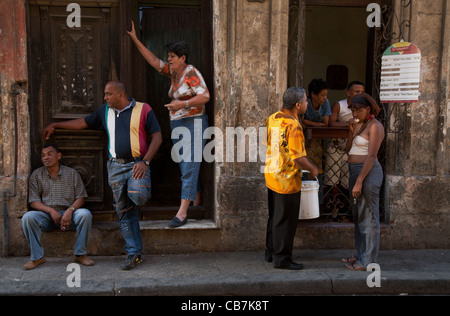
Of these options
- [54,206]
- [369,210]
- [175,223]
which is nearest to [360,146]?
[369,210]

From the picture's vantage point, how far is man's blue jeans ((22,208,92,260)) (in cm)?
471

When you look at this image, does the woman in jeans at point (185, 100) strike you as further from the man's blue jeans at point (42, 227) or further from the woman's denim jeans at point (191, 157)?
the man's blue jeans at point (42, 227)

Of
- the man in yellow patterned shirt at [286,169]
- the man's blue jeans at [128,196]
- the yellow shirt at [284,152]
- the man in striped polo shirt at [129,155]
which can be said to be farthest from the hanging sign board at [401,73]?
the man's blue jeans at [128,196]

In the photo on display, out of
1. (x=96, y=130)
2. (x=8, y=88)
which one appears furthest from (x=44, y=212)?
(x=8, y=88)

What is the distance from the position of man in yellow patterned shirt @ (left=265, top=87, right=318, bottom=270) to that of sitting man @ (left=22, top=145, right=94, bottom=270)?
2.03 metres

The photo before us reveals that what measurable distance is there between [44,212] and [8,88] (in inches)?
58.2

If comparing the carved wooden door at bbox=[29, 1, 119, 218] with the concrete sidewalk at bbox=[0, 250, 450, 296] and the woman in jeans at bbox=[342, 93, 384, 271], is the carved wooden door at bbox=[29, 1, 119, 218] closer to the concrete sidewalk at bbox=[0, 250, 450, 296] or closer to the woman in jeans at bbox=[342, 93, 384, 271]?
the concrete sidewalk at bbox=[0, 250, 450, 296]

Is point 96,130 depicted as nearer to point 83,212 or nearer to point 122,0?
point 83,212

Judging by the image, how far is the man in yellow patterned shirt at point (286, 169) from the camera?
14.5ft

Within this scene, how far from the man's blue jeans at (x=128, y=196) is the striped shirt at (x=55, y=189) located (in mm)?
545

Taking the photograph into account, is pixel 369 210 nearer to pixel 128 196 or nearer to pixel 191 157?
pixel 191 157

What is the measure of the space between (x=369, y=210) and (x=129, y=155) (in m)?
2.63

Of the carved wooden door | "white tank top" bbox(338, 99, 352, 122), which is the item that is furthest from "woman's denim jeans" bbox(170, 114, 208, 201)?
"white tank top" bbox(338, 99, 352, 122)

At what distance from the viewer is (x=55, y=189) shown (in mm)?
5000
